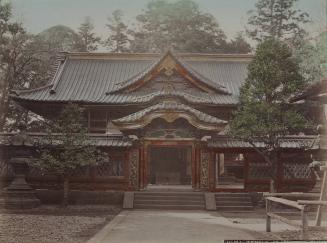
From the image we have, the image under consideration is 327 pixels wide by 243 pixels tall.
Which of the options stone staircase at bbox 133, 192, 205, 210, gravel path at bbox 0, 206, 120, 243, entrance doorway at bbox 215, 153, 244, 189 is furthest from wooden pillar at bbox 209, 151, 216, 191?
entrance doorway at bbox 215, 153, 244, 189

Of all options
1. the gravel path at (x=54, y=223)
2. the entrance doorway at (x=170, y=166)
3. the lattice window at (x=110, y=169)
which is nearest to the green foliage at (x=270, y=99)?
the lattice window at (x=110, y=169)

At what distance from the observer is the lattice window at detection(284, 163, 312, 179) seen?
24125 millimetres

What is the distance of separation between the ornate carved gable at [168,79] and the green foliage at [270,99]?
6.48 metres

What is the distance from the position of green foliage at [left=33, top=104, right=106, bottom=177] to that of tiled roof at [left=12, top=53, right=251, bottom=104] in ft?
17.0

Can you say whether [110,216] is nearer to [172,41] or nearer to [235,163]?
[235,163]

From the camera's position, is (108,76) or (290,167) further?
(108,76)

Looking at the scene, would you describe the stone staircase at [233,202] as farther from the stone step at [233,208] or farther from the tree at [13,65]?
the tree at [13,65]

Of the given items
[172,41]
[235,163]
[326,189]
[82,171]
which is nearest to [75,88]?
[82,171]

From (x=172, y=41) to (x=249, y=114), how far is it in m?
33.6

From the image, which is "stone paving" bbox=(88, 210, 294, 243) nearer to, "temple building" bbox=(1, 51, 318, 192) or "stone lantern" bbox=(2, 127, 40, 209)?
"stone lantern" bbox=(2, 127, 40, 209)

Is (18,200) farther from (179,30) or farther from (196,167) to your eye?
(179,30)

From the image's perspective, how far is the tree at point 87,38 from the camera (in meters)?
54.8

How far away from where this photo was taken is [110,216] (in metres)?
18.5

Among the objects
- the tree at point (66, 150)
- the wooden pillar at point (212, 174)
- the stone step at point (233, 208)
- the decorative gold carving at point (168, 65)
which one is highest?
the decorative gold carving at point (168, 65)
